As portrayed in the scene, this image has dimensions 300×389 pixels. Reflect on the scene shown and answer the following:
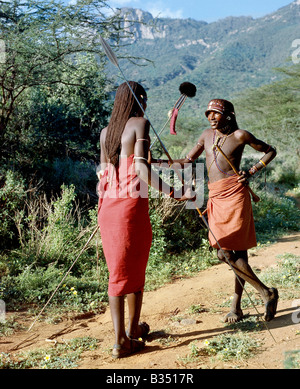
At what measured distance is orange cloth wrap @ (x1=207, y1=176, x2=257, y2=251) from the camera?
3.39 m

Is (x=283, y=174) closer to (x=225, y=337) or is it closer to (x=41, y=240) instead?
(x=41, y=240)

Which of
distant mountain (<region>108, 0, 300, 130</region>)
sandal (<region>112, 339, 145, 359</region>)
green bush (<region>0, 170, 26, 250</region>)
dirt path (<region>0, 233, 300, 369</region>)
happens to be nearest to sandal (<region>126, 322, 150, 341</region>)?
dirt path (<region>0, 233, 300, 369</region>)

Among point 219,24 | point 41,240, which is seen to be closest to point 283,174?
point 41,240

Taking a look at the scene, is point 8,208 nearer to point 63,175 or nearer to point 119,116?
point 63,175

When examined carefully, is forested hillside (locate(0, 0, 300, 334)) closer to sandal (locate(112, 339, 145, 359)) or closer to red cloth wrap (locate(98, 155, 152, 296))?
sandal (locate(112, 339, 145, 359))

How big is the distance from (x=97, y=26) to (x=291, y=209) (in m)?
5.31

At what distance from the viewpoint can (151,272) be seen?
5.29 metres

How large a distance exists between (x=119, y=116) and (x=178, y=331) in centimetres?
189

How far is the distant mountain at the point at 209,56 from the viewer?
44156 mm

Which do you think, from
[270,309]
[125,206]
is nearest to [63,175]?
[125,206]

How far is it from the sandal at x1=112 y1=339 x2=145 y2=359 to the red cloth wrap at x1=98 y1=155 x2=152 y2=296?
1.29 ft

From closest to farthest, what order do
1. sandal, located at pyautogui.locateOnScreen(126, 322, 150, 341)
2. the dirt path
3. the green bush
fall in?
the dirt path
sandal, located at pyautogui.locateOnScreen(126, 322, 150, 341)
the green bush

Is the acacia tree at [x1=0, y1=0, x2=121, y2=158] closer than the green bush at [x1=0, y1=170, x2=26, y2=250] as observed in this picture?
No

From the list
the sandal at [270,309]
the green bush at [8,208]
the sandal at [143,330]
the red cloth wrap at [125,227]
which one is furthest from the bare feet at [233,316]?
the green bush at [8,208]
